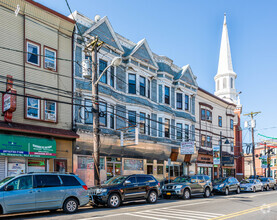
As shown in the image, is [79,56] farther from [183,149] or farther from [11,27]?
[183,149]

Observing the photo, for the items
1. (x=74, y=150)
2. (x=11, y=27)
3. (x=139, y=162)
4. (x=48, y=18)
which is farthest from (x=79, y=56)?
(x=139, y=162)

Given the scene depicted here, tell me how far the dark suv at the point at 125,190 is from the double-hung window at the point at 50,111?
19.9 ft

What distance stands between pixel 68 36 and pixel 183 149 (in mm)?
14816

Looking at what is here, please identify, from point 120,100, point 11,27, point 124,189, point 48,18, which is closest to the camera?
point 124,189

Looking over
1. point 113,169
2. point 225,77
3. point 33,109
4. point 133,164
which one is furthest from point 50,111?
point 225,77

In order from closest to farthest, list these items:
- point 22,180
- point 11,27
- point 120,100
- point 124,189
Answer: point 22,180 < point 124,189 < point 11,27 < point 120,100

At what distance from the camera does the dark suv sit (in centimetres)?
1466

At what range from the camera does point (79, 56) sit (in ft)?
71.9

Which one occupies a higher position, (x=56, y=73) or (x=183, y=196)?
(x=56, y=73)

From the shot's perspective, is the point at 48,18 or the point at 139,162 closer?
the point at 48,18

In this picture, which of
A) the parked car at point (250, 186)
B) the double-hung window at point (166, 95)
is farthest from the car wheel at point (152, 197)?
the double-hung window at point (166, 95)

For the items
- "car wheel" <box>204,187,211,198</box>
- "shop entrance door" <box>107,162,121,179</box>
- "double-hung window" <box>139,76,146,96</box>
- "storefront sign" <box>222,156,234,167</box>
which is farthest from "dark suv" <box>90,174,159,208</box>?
"storefront sign" <box>222,156,234,167</box>

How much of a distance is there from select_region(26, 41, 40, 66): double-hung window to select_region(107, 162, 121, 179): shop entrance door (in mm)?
9373

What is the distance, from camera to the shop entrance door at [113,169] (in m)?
23.7
